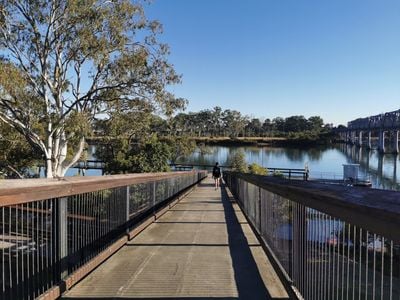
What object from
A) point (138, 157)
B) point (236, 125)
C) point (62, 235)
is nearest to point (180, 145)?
point (138, 157)

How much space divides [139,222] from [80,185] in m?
4.34

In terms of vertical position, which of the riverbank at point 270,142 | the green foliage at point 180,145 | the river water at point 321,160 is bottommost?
the river water at point 321,160

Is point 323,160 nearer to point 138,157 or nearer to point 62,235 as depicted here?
point 138,157

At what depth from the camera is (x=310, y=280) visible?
13.1 feet

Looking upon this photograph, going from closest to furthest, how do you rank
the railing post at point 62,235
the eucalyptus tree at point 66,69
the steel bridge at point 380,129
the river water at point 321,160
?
1. the railing post at point 62,235
2. the eucalyptus tree at point 66,69
3. the river water at point 321,160
4. the steel bridge at point 380,129

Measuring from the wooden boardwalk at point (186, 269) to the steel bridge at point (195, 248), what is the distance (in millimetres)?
14

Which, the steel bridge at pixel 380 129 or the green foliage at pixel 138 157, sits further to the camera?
the steel bridge at pixel 380 129

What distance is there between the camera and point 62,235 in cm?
477

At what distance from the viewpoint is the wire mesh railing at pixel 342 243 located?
2.31 m

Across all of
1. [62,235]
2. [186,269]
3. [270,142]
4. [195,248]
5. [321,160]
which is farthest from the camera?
[270,142]

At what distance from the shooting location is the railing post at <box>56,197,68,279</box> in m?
4.66

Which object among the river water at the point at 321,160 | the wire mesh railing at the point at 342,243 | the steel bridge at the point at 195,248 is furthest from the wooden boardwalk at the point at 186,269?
the river water at the point at 321,160

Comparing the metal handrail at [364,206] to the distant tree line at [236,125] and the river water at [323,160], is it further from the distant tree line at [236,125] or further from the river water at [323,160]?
the distant tree line at [236,125]

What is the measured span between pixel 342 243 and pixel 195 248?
4566 mm
